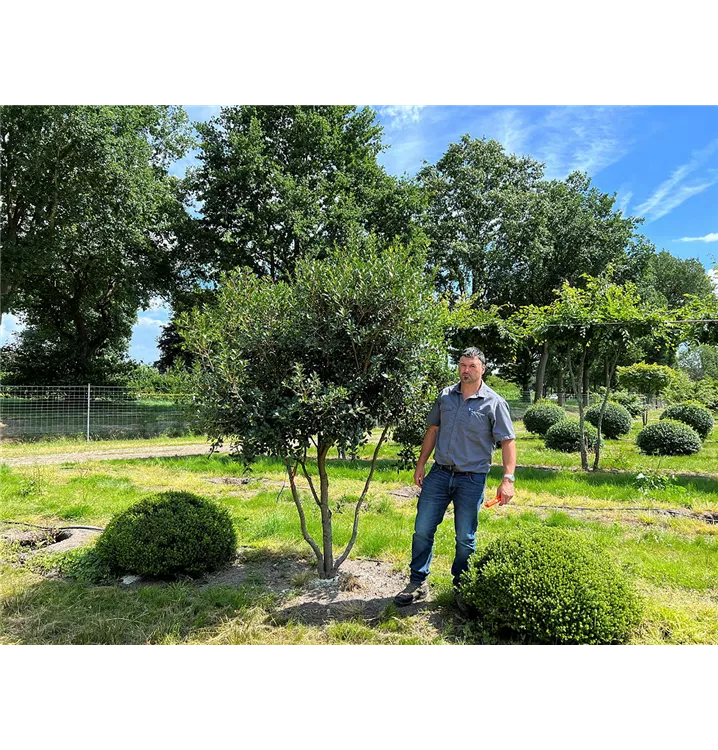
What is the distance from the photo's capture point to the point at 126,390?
49.1 feet

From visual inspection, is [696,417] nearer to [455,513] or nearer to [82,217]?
[455,513]

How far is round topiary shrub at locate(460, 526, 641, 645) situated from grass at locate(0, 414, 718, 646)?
30 cm

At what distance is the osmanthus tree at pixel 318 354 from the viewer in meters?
3.28

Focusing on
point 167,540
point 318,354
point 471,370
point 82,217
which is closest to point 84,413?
point 82,217

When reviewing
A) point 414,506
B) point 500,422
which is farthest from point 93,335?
point 500,422

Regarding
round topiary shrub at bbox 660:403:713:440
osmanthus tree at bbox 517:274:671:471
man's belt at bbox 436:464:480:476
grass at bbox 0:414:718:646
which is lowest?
grass at bbox 0:414:718:646

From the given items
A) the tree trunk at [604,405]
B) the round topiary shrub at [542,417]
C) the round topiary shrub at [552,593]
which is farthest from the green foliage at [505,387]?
the round topiary shrub at [552,593]

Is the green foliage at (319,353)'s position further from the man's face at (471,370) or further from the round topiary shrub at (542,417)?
the round topiary shrub at (542,417)

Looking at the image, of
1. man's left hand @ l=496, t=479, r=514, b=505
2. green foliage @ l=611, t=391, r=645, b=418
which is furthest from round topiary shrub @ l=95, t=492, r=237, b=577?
green foliage @ l=611, t=391, r=645, b=418

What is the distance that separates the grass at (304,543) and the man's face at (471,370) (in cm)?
155

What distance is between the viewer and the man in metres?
3.23

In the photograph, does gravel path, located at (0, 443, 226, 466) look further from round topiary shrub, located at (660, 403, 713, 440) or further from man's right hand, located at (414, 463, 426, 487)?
round topiary shrub, located at (660, 403, 713, 440)
